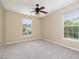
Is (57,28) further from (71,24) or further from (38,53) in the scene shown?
(38,53)

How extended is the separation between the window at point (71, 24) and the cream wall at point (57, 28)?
233 mm

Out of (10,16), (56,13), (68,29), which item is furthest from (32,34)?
(68,29)

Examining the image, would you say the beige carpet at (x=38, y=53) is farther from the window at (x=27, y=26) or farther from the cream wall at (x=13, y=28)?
the window at (x=27, y=26)

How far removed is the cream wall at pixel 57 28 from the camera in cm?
378

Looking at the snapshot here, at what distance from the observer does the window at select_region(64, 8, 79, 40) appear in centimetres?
363

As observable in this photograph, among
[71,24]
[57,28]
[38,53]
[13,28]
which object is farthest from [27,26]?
[71,24]

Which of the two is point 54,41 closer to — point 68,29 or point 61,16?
point 68,29

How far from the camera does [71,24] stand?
13.0ft

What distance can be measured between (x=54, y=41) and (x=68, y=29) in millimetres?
1437

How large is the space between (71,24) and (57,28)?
3.38ft

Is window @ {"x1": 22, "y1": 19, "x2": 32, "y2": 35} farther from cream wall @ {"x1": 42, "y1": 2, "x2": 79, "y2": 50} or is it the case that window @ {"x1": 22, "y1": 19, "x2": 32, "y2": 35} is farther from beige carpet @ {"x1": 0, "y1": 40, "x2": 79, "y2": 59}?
→ beige carpet @ {"x1": 0, "y1": 40, "x2": 79, "y2": 59}

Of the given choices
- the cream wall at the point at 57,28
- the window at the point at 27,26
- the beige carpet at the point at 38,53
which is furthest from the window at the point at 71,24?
the window at the point at 27,26

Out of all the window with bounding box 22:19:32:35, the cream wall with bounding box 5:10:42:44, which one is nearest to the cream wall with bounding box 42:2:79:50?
the window with bounding box 22:19:32:35

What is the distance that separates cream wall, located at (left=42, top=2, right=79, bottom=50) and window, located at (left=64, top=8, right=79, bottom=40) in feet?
0.76
